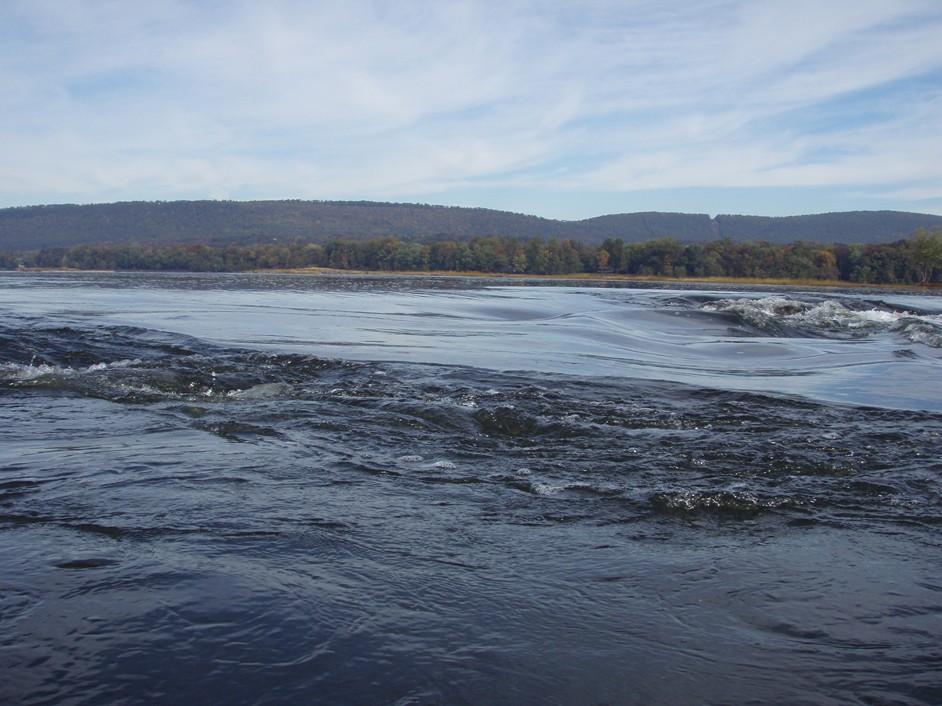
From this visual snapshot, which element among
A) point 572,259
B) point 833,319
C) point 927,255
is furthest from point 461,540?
point 572,259

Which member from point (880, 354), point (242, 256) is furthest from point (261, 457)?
point (242, 256)

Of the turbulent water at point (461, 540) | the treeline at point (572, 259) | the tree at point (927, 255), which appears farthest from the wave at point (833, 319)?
the treeline at point (572, 259)

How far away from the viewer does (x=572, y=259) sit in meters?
122

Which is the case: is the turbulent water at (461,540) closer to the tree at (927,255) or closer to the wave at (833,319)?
the wave at (833,319)

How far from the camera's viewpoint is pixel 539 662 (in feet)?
12.0

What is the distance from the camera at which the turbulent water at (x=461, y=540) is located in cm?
356

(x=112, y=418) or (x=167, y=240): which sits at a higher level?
(x=167, y=240)

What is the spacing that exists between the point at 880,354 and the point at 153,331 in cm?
1817

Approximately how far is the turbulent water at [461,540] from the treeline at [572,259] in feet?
312

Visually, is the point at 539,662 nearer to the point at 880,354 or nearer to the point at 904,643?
the point at 904,643

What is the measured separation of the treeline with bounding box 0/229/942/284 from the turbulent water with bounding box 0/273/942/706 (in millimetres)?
95096

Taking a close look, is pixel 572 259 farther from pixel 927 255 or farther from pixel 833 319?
pixel 833 319

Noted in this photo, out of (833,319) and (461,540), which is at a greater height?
(833,319)

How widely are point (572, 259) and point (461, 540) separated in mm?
119039
